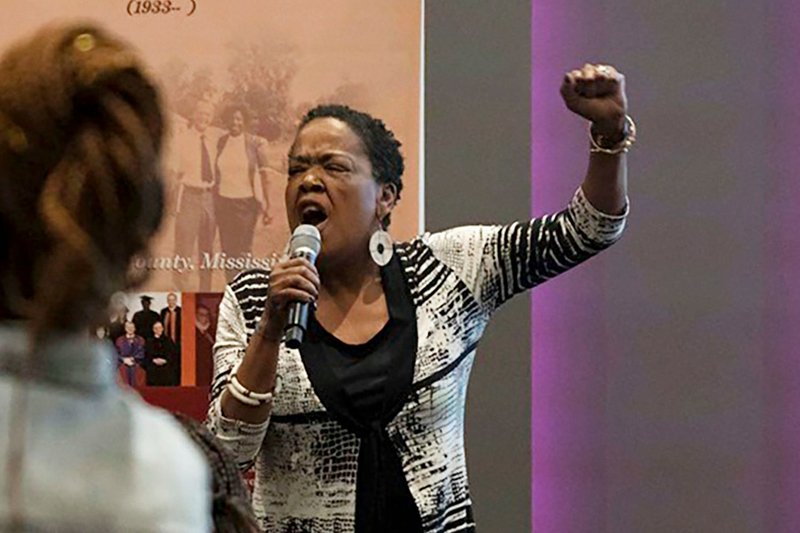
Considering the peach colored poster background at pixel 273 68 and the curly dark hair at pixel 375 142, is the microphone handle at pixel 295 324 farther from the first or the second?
the peach colored poster background at pixel 273 68

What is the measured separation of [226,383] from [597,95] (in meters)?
0.67

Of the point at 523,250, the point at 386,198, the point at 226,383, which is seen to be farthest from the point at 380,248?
the point at 226,383

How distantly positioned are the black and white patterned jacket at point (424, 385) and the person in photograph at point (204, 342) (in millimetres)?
764

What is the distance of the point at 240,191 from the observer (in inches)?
101

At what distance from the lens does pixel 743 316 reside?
101 inches

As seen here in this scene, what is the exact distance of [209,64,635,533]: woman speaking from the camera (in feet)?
5.56

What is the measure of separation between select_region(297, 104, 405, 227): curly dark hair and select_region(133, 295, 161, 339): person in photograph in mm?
812

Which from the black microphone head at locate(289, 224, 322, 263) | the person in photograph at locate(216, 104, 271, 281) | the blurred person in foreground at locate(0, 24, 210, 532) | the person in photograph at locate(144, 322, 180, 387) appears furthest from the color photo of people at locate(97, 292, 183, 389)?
the blurred person in foreground at locate(0, 24, 210, 532)

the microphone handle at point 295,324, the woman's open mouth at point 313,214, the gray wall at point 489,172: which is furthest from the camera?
the gray wall at point 489,172

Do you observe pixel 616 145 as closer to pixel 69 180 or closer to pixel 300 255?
pixel 300 255

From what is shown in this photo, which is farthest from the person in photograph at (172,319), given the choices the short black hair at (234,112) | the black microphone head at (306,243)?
the black microphone head at (306,243)

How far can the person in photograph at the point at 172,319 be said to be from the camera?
8.37 feet

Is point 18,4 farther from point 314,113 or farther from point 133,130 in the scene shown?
point 133,130

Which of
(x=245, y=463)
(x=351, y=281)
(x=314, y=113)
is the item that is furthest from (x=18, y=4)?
(x=245, y=463)
